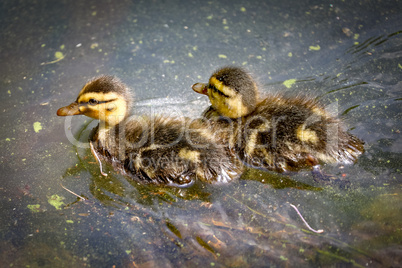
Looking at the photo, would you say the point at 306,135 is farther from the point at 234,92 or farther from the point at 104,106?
the point at 104,106

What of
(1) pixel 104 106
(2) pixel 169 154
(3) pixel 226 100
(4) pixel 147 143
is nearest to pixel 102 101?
(1) pixel 104 106

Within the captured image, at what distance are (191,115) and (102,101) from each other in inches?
19.2

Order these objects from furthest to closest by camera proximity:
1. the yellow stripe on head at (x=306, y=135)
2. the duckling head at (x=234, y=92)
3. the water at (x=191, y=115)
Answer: the duckling head at (x=234, y=92) < the yellow stripe on head at (x=306, y=135) < the water at (x=191, y=115)

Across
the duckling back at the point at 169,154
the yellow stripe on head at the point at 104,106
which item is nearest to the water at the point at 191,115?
the duckling back at the point at 169,154

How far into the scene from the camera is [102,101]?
77.2 inches

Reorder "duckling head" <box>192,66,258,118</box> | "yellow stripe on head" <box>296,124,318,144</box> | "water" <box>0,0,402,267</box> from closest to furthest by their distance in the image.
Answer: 1. "water" <box>0,0,402,267</box>
2. "yellow stripe on head" <box>296,124,318,144</box>
3. "duckling head" <box>192,66,258,118</box>

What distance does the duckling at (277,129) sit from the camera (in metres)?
1.84

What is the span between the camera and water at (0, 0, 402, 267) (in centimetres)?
158

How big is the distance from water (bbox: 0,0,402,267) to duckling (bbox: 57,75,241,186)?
2.6 inches

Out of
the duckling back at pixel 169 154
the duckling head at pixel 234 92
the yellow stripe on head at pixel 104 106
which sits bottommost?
the duckling back at pixel 169 154

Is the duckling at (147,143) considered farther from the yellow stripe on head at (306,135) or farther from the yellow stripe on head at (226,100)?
the yellow stripe on head at (306,135)

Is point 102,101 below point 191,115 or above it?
above

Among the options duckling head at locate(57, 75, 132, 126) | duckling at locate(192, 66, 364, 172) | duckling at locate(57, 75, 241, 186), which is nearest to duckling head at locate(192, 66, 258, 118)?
duckling at locate(192, 66, 364, 172)

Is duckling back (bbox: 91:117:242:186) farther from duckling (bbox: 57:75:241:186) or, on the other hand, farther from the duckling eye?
the duckling eye
